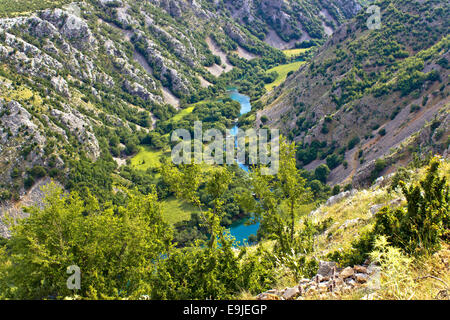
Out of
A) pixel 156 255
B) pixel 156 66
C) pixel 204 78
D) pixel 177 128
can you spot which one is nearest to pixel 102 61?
pixel 156 66

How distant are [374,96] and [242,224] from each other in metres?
40.5

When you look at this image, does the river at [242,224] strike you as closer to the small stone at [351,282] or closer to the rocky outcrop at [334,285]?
the rocky outcrop at [334,285]

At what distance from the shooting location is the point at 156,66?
5556 inches

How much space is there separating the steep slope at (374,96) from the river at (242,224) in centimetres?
1830

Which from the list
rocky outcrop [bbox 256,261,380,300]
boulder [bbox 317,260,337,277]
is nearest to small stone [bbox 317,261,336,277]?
boulder [bbox 317,260,337,277]

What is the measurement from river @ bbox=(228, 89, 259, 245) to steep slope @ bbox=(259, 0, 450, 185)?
720 inches

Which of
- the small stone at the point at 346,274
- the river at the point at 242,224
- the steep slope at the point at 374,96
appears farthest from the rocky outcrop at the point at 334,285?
the steep slope at the point at 374,96

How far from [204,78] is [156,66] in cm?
2804

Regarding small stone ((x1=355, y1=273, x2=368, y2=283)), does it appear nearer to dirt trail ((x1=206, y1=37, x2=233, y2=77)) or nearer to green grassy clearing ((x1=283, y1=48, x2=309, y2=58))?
dirt trail ((x1=206, y1=37, x2=233, y2=77))

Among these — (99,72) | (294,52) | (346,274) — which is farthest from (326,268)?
(294,52)

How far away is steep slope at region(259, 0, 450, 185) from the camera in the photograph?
51.2 m

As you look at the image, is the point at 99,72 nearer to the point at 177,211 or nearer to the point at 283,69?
the point at 177,211
